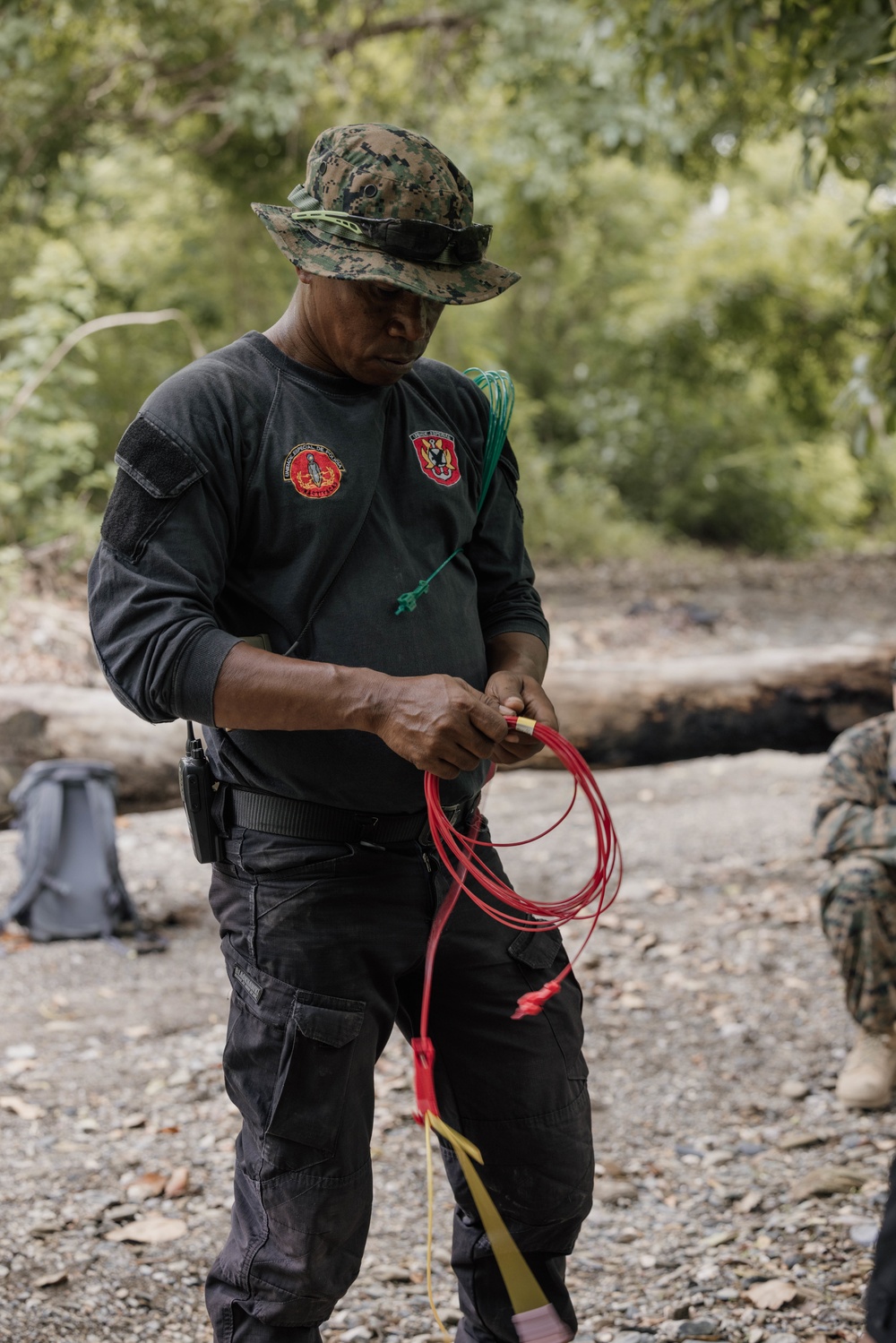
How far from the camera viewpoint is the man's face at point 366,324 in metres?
1.89

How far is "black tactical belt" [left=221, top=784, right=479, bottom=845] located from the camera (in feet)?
6.40

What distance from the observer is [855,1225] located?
2.89 metres

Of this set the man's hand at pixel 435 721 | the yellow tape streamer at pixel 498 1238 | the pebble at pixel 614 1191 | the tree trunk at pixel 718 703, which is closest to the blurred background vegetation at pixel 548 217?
the tree trunk at pixel 718 703

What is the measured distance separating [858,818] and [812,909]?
4.68 ft

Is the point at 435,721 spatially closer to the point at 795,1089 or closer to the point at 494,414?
the point at 494,414

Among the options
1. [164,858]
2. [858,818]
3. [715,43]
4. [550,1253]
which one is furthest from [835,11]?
[164,858]

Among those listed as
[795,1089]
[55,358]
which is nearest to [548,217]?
[55,358]

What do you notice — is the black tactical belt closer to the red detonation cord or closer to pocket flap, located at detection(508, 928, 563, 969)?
the red detonation cord

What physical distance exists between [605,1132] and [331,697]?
7.18ft

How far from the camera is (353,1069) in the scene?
6.36ft

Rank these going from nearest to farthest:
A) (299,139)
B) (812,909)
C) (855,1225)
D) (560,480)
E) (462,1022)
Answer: (462,1022) → (855,1225) → (812,909) → (299,139) → (560,480)

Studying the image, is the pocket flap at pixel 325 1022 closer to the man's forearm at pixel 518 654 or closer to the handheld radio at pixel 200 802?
the handheld radio at pixel 200 802

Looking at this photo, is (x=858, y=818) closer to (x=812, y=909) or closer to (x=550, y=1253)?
(x=812, y=909)

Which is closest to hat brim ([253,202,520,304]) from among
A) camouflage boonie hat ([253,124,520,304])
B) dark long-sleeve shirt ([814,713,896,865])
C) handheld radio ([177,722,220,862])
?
camouflage boonie hat ([253,124,520,304])
